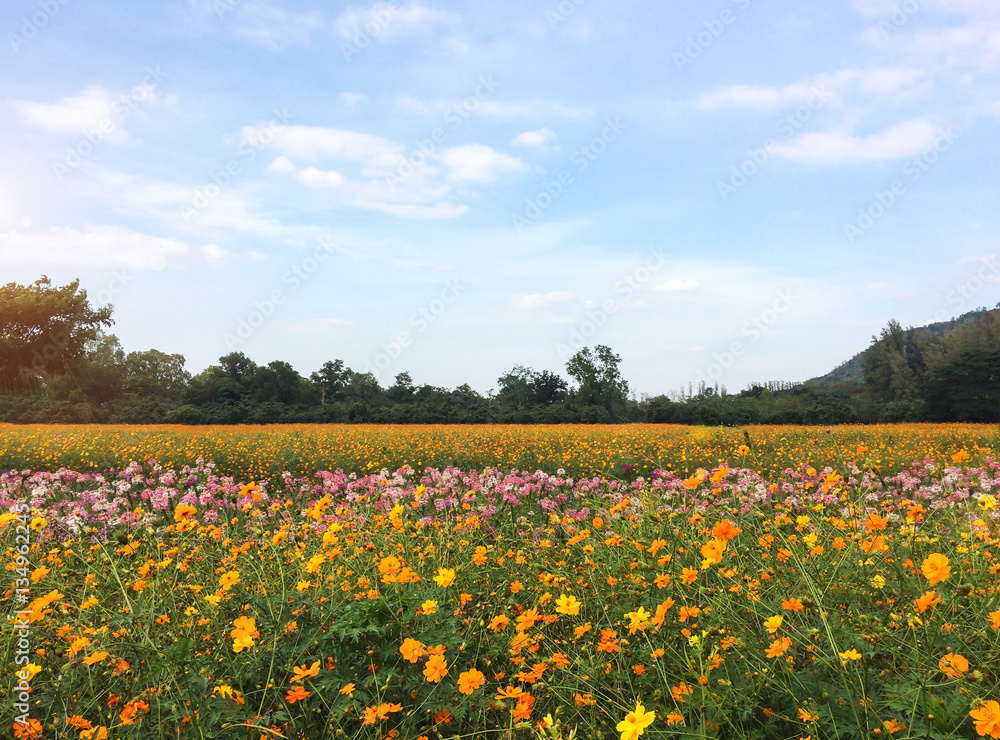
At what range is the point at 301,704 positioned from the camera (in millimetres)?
2137

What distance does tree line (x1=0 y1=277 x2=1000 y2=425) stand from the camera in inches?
1180

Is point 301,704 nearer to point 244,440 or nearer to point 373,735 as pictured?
point 373,735

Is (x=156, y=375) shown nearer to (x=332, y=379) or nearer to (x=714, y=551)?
(x=332, y=379)

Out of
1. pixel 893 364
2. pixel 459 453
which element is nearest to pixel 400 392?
pixel 459 453

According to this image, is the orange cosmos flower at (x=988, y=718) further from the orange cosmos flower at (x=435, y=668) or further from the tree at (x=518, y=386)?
the tree at (x=518, y=386)

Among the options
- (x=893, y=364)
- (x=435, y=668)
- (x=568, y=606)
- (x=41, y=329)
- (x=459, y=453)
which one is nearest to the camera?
(x=435, y=668)

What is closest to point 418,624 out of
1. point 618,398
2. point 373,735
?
point 373,735

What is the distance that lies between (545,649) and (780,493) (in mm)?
3037

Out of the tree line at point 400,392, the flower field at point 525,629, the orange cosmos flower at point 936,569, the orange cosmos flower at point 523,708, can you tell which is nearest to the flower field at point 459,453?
the flower field at point 525,629

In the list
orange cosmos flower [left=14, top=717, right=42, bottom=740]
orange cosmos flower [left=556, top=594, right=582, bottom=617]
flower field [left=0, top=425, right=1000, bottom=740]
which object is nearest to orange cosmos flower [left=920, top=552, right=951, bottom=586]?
flower field [left=0, top=425, right=1000, bottom=740]

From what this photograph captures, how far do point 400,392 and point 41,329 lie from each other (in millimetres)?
19797

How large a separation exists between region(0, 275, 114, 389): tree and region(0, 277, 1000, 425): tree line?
64 mm

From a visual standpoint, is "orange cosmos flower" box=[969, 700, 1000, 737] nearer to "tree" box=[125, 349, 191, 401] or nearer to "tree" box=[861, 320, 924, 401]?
"tree" box=[125, 349, 191, 401]

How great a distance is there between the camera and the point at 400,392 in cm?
3600
